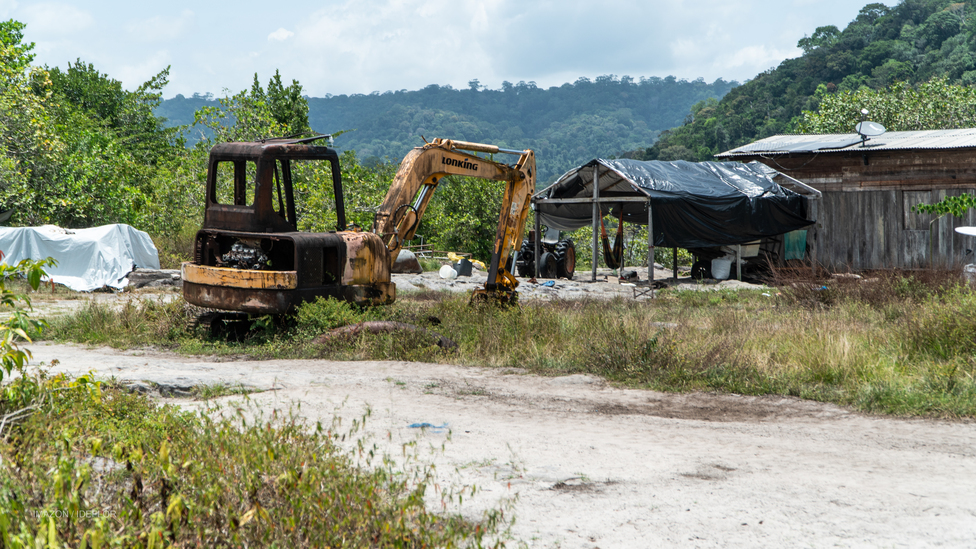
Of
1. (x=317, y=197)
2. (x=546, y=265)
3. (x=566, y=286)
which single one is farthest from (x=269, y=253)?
(x=317, y=197)

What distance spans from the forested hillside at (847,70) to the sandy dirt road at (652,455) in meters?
64.7

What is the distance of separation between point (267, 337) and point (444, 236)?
21.9 metres

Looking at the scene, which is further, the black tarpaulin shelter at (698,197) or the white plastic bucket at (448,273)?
the white plastic bucket at (448,273)

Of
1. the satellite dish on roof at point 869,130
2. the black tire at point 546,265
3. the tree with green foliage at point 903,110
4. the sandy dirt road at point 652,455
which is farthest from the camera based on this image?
the tree with green foliage at point 903,110

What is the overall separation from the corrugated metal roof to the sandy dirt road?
17.2 metres

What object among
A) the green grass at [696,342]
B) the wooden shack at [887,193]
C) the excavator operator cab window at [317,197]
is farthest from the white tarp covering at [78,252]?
the wooden shack at [887,193]

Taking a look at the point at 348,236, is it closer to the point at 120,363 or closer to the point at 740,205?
the point at 120,363

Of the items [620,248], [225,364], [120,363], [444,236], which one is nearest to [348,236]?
[225,364]

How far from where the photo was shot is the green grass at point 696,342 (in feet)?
26.1

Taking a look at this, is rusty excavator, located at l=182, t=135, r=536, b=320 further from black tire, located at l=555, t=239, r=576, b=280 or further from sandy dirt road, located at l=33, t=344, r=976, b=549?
black tire, located at l=555, t=239, r=576, b=280

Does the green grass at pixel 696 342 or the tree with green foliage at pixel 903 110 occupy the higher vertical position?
the tree with green foliage at pixel 903 110

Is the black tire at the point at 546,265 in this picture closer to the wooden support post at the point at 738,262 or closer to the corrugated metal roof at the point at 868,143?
the wooden support post at the point at 738,262

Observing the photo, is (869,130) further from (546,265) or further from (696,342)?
(696,342)

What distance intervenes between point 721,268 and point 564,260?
4.61 meters
